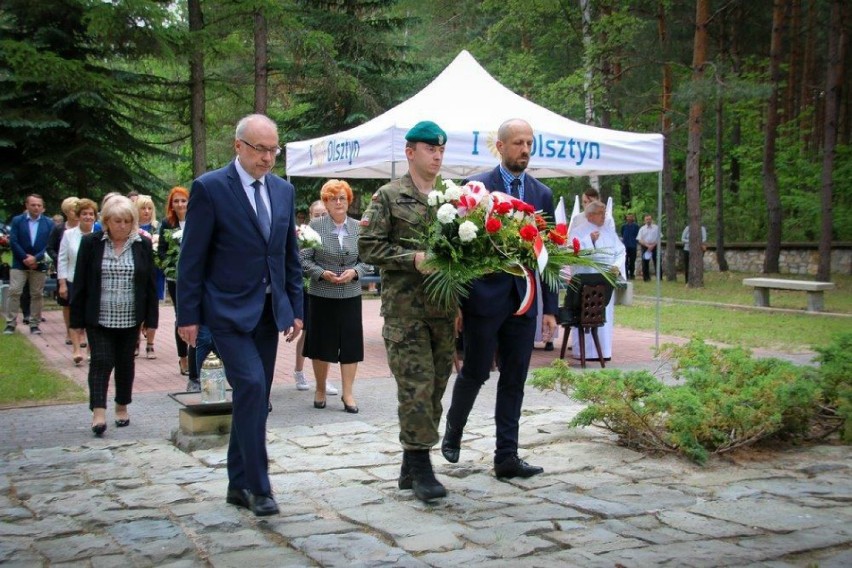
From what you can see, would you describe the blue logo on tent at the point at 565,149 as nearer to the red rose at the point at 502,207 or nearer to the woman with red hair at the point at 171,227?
the woman with red hair at the point at 171,227

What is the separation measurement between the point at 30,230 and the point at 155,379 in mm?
5053

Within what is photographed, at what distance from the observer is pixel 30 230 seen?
13.9m

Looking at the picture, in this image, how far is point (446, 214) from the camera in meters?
4.81

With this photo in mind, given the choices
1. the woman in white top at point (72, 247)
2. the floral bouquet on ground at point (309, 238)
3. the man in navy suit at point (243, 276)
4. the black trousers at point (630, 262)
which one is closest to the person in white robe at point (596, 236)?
the floral bouquet on ground at point (309, 238)

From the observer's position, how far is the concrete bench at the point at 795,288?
17.1 metres

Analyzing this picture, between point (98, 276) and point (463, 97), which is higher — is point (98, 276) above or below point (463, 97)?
below

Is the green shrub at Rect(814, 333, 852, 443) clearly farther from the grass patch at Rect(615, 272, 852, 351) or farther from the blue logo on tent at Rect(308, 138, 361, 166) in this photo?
the blue logo on tent at Rect(308, 138, 361, 166)

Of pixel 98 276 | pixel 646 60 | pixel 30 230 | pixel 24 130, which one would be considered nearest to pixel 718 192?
pixel 646 60

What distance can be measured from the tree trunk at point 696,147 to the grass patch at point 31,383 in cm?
1669

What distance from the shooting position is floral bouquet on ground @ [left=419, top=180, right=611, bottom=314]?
4.82 meters

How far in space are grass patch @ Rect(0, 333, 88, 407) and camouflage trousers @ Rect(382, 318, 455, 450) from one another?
4.79 m

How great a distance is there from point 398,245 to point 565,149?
641 cm

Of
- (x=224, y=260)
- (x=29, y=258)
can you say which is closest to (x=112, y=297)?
(x=224, y=260)

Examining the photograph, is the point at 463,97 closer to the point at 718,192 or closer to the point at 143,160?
the point at 143,160
